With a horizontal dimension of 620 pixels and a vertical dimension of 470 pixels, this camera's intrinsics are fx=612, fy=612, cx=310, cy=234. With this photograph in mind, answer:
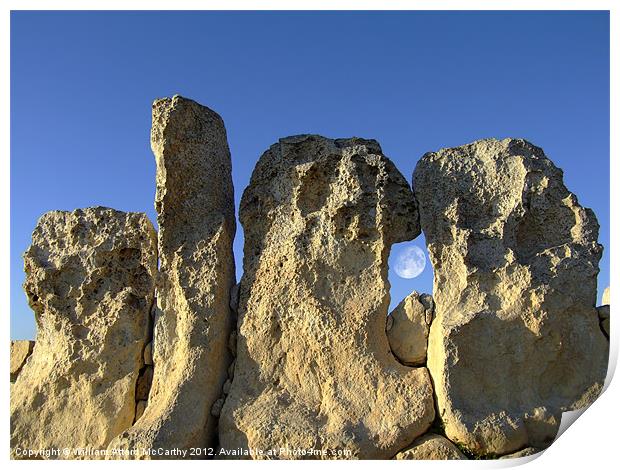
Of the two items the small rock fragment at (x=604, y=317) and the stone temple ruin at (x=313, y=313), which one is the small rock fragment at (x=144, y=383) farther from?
the small rock fragment at (x=604, y=317)

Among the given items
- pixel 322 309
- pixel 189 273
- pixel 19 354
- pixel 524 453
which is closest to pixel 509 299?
pixel 524 453

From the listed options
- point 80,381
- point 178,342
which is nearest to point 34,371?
point 80,381

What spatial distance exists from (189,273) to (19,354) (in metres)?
2.25

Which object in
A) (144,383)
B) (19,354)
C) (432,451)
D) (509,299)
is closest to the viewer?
(432,451)

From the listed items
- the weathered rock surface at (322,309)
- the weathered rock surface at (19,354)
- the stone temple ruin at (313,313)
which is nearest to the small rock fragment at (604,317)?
the stone temple ruin at (313,313)

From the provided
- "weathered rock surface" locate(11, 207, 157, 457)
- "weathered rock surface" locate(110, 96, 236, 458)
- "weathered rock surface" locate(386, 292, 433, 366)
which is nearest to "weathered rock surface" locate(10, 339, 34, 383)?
"weathered rock surface" locate(11, 207, 157, 457)

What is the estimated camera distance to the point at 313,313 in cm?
543

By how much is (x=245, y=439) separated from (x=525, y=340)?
98.9 inches

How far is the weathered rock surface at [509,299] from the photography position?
5.08 metres

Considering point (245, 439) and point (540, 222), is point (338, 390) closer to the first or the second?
point (245, 439)

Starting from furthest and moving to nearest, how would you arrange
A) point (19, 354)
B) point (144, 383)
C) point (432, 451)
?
1. point (19, 354)
2. point (144, 383)
3. point (432, 451)

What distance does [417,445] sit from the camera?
500cm

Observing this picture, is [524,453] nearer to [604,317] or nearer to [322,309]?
[604,317]

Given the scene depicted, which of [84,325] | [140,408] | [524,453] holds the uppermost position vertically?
[84,325]
